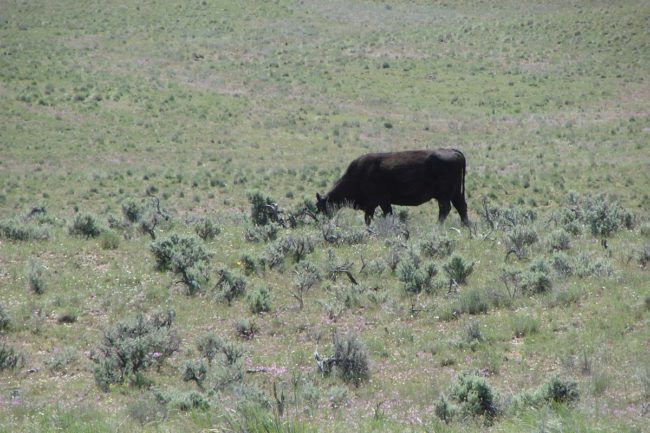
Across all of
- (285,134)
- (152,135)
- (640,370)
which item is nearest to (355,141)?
(285,134)

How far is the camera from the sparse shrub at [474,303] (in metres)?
10.7

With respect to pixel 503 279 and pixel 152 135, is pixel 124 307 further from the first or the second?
pixel 152 135

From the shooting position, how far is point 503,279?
1146 centimetres

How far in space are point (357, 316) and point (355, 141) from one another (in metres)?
29.8

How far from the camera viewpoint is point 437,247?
13664 mm

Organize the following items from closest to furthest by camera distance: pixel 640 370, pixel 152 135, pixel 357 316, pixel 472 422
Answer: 1. pixel 472 422
2. pixel 640 370
3. pixel 357 316
4. pixel 152 135

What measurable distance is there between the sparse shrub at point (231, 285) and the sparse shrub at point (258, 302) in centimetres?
42

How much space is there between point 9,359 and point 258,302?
10.5ft

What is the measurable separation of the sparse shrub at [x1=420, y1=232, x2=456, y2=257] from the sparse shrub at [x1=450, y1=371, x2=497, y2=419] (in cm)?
614

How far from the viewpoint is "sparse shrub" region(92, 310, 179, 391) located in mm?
8914

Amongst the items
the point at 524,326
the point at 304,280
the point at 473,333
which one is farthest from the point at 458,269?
the point at 473,333

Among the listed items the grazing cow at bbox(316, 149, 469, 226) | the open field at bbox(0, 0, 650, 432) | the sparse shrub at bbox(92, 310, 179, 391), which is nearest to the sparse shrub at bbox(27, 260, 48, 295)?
the open field at bbox(0, 0, 650, 432)

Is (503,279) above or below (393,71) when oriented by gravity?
above

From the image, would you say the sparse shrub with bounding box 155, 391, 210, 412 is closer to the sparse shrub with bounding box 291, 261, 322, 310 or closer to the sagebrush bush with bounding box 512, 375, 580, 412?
the sagebrush bush with bounding box 512, 375, 580, 412
